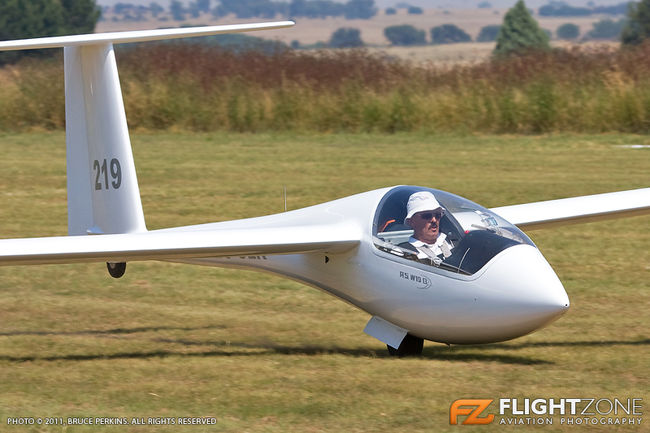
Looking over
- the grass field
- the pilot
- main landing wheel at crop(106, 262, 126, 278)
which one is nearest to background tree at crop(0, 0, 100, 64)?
the grass field

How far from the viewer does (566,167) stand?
74.3 ft

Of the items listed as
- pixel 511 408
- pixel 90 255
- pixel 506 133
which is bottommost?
pixel 506 133

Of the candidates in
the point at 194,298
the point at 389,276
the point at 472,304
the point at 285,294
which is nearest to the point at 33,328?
the point at 194,298

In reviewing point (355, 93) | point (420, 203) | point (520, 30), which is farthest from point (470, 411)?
point (520, 30)

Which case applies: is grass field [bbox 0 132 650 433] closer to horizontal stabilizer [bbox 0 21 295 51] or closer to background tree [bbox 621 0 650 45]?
horizontal stabilizer [bbox 0 21 295 51]

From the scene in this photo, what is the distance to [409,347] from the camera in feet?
29.2

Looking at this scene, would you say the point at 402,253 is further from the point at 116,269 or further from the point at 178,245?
the point at 116,269

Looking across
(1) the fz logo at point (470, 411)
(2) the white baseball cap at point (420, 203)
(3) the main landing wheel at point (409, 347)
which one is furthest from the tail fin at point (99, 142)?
(1) the fz logo at point (470, 411)

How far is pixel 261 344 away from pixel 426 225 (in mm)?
2031

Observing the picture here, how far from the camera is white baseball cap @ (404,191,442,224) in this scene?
8.68 metres

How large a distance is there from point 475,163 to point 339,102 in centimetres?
685

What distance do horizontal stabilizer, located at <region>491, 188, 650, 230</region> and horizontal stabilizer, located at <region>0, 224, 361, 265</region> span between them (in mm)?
2065

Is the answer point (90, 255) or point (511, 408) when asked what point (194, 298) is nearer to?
point (90, 255)

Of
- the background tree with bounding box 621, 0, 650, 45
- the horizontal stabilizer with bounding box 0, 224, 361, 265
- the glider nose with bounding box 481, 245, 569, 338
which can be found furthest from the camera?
the background tree with bounding box 621, 0, 650, 45
